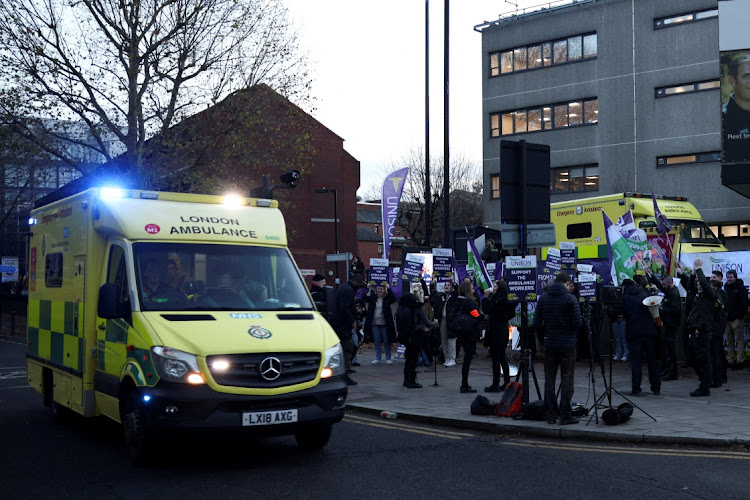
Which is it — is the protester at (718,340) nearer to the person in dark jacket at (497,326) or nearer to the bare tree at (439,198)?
the person in dark jacket at (497,326)

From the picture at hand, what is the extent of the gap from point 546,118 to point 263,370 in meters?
37.6

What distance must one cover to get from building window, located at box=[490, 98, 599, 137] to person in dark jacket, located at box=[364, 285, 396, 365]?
26.5m

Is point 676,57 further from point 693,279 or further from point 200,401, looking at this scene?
point 200,401

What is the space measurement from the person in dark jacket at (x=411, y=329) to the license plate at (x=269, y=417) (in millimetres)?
6225

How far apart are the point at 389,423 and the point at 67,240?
180 inches

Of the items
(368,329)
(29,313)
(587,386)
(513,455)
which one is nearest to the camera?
(513,455)

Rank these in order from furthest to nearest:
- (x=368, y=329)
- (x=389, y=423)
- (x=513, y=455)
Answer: (x=368, y=329) → (x=389, y=423) → (x=513, y=455)

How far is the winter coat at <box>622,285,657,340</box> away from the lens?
12.5 m

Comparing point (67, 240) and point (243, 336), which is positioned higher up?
point (67, 240)

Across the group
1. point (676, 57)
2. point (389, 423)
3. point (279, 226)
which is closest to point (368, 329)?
point (389, 423)

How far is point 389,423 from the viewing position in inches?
420

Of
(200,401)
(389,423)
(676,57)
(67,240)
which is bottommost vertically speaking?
(389,423)

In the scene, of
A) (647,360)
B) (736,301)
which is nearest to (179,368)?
(647,360)

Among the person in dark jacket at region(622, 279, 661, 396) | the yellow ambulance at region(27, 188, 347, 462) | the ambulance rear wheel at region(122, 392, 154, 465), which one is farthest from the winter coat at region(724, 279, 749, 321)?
the ambulance rear wheel at region(122, 392, 154, 465)
